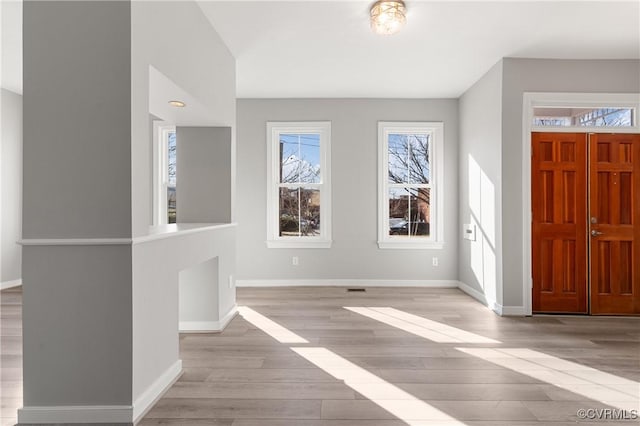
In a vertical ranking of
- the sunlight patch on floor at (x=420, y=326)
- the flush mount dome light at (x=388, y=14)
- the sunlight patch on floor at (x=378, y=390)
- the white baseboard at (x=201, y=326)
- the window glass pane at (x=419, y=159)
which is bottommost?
the sunlight patch on floor at (x=378, y=390)

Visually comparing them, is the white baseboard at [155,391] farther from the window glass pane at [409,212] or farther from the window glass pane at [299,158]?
the window glass pane at [409,212]

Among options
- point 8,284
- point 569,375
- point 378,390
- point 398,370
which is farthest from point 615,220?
point 8,284

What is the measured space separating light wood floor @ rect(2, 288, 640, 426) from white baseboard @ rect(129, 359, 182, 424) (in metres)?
0.05

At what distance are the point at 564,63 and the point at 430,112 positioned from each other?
1.90 m

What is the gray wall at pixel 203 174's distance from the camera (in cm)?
404

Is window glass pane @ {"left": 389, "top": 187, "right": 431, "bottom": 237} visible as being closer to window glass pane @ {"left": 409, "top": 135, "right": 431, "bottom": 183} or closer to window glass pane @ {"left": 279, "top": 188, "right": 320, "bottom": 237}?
window glass pane @ {"left": 409, "top": 135, "right": 431, "bottom": 183}

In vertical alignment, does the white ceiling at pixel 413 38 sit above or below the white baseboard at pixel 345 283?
above

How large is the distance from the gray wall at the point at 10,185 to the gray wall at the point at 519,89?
6.71 metres

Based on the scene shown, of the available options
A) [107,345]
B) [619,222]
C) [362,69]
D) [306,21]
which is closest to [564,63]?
[619,222]

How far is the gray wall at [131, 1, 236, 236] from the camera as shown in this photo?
2203 mm

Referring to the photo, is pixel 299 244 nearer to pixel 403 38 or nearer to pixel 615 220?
pixel 403 38

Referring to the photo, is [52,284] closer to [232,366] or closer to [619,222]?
[232,366]

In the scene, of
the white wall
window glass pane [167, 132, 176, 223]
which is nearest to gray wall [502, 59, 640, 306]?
the white wall

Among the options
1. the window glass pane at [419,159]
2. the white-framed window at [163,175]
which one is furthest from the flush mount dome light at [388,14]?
the white-framed window at [163,175]
